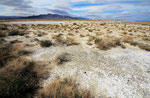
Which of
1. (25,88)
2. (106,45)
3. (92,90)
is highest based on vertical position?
(106,45)

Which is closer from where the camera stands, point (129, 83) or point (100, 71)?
point (129, 83)

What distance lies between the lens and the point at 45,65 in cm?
458

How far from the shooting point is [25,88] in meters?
2.86

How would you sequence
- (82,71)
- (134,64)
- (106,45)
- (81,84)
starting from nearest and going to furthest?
1. (81,84)
2. (82,71)
3. (134,64)
4. (106,45)

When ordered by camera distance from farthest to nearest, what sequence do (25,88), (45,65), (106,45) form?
(106,45) < (45,65) < (25,88)

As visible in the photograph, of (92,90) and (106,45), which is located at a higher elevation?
(106,45)

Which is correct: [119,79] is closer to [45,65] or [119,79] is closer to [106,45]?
[45,65]

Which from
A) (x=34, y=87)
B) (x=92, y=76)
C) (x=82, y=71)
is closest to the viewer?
(x=34, y=87)

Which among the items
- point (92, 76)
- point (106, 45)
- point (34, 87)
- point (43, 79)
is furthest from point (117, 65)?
point (34, 87)

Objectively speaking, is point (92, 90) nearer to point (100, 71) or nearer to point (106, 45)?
point (100, 71)

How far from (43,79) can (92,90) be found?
84.8 inches

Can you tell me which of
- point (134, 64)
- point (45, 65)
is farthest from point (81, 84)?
point (134, 64)

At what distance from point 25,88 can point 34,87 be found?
303 mm

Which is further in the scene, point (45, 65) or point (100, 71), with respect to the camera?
point (45, 65)
